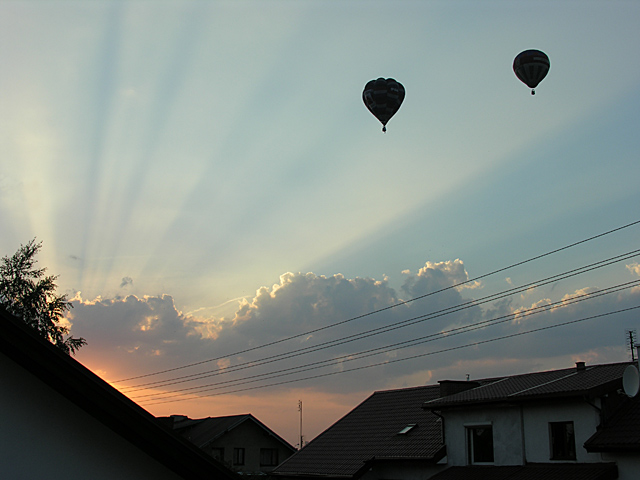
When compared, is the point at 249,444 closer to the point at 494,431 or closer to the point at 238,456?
the point at 238,456

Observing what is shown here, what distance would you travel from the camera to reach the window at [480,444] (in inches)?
1027

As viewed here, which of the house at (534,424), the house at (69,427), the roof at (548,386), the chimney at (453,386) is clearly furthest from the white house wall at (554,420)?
the house at (69,427)

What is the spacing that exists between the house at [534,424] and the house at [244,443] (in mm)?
30129

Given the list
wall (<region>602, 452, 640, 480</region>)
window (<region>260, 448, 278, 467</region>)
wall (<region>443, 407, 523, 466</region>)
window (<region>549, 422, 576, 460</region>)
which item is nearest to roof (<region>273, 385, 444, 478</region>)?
wall (<region>443, 407, 523, 466</region>)

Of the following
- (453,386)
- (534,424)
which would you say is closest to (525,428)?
(534,424)

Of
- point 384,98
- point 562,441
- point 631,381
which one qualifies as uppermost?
point 384,98

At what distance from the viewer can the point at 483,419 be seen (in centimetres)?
2653

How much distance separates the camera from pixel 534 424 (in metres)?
24.0

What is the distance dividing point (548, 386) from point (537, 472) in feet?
13.1

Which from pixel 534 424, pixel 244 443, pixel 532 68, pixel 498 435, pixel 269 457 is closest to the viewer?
pixel 534 424

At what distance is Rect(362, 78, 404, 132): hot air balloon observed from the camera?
34969mm

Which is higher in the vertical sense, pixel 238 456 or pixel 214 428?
pixel 214 428

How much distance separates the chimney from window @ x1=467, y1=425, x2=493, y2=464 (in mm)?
5079

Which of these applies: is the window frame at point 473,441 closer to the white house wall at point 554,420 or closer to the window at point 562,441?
the white house wall at point 554,420
